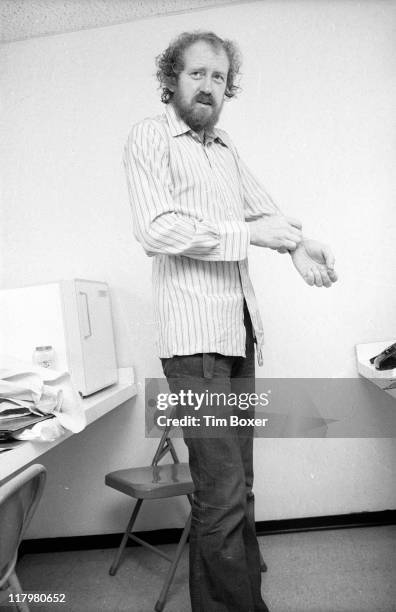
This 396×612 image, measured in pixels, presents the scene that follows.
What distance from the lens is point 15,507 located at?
1.06 meters

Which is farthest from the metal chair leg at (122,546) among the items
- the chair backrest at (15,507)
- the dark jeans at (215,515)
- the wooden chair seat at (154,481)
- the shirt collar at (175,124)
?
the shirt collar at (175,124)

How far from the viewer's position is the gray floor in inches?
68.1

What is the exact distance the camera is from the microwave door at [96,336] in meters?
2.06

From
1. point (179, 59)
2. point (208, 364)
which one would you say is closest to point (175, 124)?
point (179, 59)

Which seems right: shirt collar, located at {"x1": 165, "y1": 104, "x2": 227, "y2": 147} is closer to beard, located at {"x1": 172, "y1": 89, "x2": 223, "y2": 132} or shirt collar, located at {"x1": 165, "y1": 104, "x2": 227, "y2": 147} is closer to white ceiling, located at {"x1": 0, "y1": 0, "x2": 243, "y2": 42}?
beard, located at {"x1": 172, "y1": 89, "x2": 223, "y2": 132}

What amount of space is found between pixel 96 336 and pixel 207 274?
0.90 meters

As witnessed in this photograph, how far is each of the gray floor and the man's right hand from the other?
1.08 metres

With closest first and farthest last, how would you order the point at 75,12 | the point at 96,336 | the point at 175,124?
the point at 175,124 → the point at 75,12 → the point at 96,336

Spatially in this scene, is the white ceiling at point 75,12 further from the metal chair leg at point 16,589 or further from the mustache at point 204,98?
the metal chair leg at point 16,589

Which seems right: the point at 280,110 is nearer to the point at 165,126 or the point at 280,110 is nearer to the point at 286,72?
the point at 286,72

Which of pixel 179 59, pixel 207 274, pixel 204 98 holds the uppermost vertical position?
pixel 179 59

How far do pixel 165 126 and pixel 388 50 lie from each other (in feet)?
3.85

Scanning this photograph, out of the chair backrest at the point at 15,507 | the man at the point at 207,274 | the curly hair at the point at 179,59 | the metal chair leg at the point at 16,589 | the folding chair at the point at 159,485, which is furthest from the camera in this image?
the folding chair at the point at 159,485

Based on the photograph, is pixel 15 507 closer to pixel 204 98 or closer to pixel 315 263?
pixel 315 263
